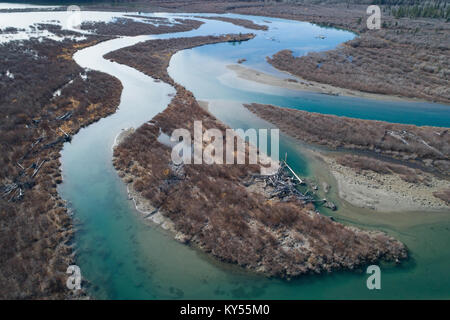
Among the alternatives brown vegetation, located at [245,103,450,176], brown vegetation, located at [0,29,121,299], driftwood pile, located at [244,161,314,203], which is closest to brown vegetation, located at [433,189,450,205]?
brown vegetation, located at [245,103,450,176]

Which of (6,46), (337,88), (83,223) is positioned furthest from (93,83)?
(337,88)

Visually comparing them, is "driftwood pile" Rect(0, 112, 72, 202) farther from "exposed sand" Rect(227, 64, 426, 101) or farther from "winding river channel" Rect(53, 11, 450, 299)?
"exposed sand" Rect(227, 64, 426, 101)

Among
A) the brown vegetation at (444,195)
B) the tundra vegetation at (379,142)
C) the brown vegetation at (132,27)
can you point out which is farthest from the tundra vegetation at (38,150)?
the brown vegetation at (444,195)

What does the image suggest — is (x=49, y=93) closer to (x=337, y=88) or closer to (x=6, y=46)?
(x=6, y=46)

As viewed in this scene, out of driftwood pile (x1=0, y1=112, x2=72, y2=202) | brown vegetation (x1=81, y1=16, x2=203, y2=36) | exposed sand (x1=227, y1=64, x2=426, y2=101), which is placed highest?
brown vegetation (x1=81, y1=16, x2=203, y2=36)

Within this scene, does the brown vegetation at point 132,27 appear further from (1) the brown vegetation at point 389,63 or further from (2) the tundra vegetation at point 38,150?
(1) the brown vegetation at point 389,63

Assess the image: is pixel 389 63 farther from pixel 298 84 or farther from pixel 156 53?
pixel 156 53
